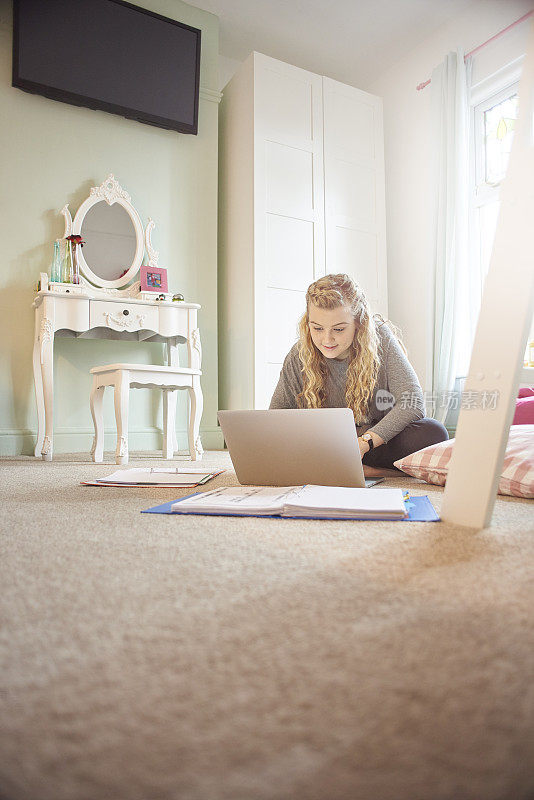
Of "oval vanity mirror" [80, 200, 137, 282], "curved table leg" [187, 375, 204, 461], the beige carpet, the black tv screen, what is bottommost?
the beige carpet

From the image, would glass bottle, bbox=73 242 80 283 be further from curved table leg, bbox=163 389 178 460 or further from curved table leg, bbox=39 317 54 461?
curved table leg, bbox=163 389 178 460

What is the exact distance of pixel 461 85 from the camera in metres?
3.33

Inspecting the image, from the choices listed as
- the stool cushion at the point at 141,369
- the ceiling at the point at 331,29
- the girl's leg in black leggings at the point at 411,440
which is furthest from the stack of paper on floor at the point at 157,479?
the ceiling at the point at 331,29

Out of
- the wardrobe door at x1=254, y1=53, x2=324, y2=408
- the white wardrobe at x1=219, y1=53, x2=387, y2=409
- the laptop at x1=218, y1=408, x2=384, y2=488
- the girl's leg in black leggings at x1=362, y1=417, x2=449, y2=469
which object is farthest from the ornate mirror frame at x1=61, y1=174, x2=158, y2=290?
the laptop at x1=218, y1=408, x2=384, y2=488

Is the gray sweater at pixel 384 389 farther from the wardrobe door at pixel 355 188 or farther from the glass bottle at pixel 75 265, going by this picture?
the wardrobe door at pixel 355 188

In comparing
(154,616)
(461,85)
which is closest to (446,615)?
(154,616)

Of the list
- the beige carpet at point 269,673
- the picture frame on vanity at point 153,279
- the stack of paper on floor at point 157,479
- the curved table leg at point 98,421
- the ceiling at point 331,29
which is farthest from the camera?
the ceiling at point 331,29

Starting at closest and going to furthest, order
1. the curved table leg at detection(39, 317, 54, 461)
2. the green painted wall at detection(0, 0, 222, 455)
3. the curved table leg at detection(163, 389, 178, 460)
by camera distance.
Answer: the curved table leg at detection(39, 317, 54, 461) < the curved table leg at detection(163, 389, 178, 460) < the green painted wall at detection(0, 0, 222, 455)

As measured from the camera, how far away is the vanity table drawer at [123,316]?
278cm

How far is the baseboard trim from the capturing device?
2.92 meters

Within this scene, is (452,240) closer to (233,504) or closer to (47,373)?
(47,373)

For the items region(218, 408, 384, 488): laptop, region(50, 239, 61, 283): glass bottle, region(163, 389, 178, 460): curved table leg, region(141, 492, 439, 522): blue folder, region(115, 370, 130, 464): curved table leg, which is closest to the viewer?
region(141, 492, 439, 522): blue folder

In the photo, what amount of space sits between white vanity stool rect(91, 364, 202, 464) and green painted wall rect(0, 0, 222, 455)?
0.61 metres

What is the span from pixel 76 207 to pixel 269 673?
327 centimetres
